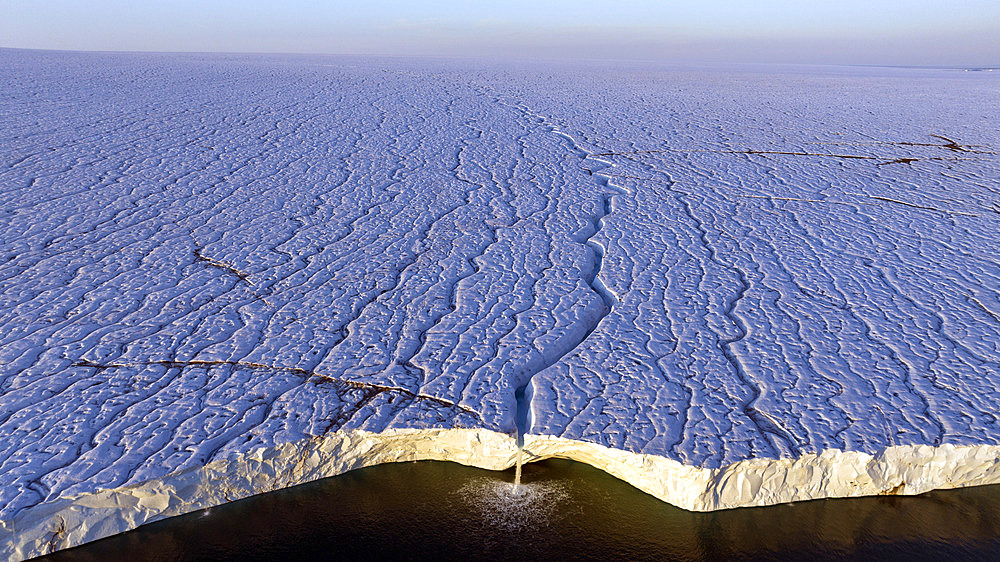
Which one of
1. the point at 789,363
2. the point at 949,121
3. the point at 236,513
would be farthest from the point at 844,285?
the point at 949,121

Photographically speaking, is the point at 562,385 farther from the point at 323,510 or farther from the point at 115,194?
the point at 115,194

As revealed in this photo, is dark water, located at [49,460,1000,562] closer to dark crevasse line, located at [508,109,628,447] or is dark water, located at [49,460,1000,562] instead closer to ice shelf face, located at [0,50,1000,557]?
ice shelf face, located at [0,50,1000,557]

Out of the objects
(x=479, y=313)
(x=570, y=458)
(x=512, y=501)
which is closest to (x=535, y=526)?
(x=512, y=501)

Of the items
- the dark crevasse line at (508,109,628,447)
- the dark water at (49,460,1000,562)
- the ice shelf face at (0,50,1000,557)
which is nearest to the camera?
the dark water at (49,460,1000,562)

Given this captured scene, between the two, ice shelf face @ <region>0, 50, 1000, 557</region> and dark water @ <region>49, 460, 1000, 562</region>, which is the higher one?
ice shelf face @ <region>0, 50, 1000, 557</region>

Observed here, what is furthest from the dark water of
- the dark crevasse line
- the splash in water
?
the dark crevasse line

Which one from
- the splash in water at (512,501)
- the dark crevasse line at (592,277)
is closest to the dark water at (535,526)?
the splash in water at (512,501)

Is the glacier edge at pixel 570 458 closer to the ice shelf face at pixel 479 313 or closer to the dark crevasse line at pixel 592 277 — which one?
the ice shelf face at pixel 479 313
